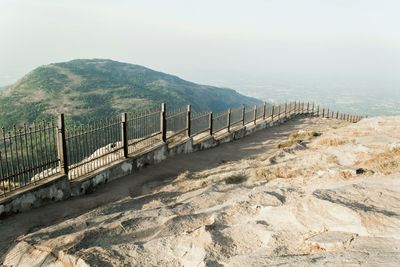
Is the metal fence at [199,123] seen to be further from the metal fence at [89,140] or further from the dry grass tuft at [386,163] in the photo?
the dry grass tuft at [386,163]

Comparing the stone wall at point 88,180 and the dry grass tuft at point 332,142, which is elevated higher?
the dry grass tuft at point 332,142

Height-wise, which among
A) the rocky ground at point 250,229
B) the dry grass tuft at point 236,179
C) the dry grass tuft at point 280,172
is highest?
the rocky ground at point 250,229

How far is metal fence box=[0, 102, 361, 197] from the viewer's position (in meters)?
9.30

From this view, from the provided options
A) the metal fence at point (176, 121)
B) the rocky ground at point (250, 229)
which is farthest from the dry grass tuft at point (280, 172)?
the metal fence at point (176, 121)

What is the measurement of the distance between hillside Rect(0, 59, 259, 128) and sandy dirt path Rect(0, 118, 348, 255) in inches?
2360

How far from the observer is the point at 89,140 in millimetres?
11391

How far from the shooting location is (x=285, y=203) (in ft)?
22.0

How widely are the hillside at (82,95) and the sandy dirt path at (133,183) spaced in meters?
59.9

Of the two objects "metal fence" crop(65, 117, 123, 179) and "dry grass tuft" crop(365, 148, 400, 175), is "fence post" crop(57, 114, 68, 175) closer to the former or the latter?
"metal fence" crop(65, 117, 123, 179)

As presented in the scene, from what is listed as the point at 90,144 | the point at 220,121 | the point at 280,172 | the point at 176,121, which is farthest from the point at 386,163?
the point at 220,121

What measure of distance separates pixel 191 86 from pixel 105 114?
60690 mm

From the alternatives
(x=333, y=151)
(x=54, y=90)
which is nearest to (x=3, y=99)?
(x=54, y=90)

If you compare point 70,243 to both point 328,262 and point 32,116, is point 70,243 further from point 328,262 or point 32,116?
point 32,116

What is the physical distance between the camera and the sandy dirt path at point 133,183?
8.40m
